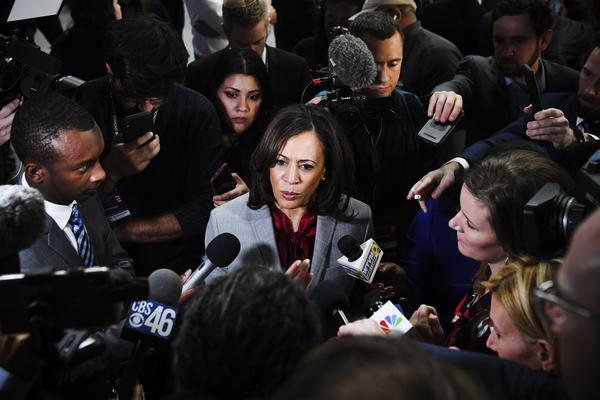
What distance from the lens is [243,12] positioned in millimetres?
3926

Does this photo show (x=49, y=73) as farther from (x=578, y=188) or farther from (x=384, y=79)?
(x=578, y=188)

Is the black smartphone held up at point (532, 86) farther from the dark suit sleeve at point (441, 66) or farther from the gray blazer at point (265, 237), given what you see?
the dark suit sleeve at point (441, 66)

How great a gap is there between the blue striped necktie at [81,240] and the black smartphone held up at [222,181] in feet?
1.89

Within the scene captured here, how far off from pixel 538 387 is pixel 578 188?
24.3 inches

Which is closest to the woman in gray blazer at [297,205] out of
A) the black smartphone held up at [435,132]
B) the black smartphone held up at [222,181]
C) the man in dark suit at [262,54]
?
the black smartphone held up at [222,181]

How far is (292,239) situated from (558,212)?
1059 millimetres

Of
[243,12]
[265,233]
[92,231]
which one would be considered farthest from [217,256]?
[243,12]

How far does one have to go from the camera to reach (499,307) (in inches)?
73.3

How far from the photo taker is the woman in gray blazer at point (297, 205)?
2.64 metres

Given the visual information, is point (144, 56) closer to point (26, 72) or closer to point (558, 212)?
point (26, 72)

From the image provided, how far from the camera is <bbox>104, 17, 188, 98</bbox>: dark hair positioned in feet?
9.56

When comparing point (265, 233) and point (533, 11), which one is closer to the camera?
point (265, 233)

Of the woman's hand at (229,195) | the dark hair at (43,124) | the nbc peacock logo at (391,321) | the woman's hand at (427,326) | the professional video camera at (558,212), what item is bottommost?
the woman's hand at (229,195)

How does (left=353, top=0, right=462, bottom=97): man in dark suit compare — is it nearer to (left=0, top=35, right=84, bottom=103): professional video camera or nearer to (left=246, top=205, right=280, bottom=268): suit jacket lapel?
(left=246, top=205, right=280, bottom=268): suit jacket lapel
